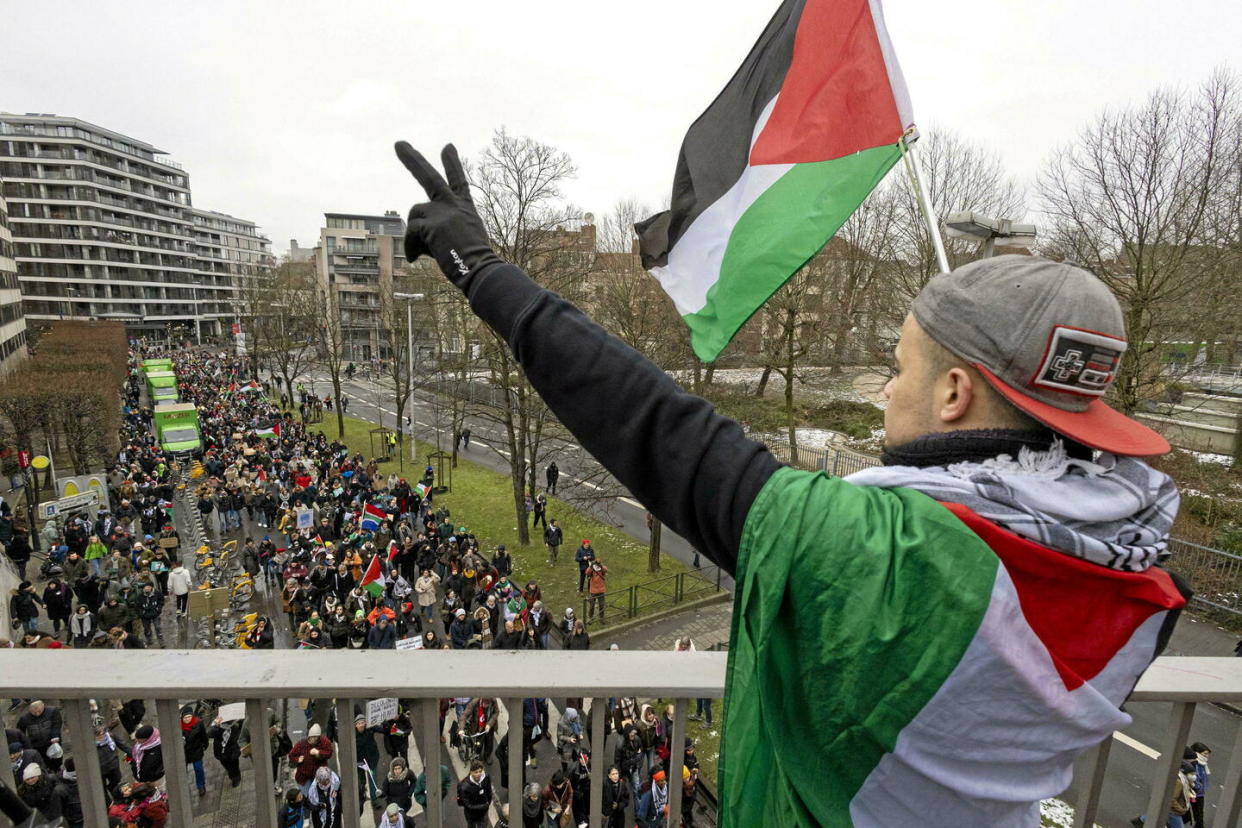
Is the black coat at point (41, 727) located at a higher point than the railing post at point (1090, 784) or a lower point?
lower

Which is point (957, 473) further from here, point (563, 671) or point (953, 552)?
point (563, 671)

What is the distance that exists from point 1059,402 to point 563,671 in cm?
122

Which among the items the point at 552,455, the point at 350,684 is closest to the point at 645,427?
the point at 350,684

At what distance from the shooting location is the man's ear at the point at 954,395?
1.14m

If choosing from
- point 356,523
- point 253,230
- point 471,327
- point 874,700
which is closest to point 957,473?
point 874,700

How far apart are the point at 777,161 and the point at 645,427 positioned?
2142mm

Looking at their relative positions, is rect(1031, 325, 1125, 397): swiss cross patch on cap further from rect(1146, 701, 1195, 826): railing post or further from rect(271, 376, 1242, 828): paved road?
rect(271, 376, 1242, 828): paved road

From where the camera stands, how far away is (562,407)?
1.23m

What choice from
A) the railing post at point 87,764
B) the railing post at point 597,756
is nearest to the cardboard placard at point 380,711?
the railing post at point 87,764

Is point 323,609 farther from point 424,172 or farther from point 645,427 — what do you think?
point 645,427

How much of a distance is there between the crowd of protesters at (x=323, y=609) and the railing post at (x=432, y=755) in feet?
0.46

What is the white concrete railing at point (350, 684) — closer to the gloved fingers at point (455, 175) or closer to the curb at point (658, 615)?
the gloved fingers at point (455, 175)

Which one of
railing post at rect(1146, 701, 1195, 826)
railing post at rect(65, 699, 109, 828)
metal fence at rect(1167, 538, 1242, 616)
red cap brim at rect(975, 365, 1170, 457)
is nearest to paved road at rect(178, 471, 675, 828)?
railing post at rect(65, 699, 109, 828)

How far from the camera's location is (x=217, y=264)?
109625 millimetres
